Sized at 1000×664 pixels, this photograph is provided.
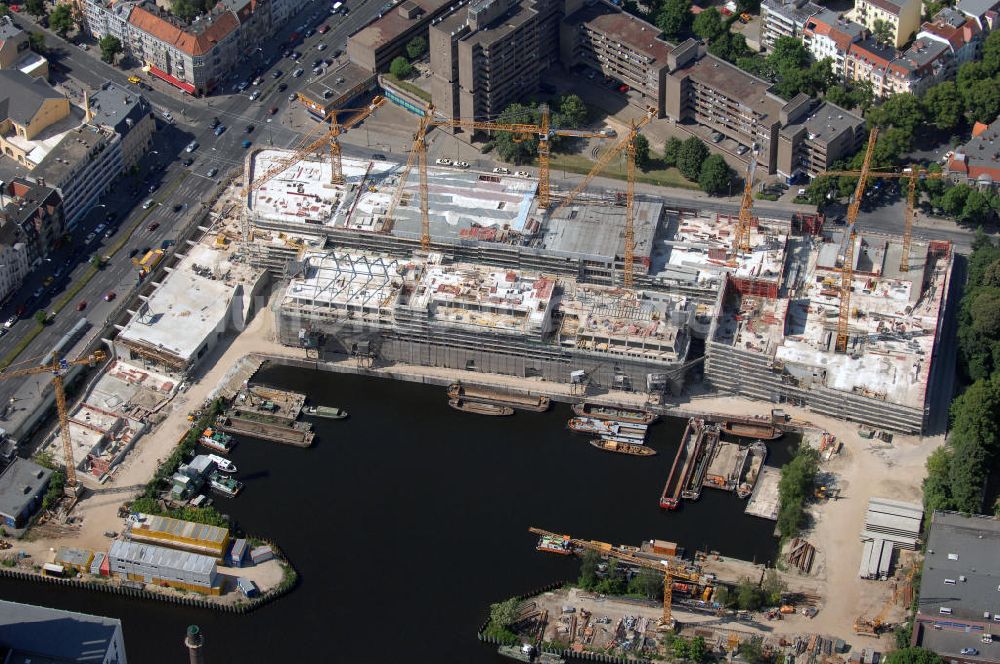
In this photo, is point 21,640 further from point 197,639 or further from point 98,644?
point 197,639

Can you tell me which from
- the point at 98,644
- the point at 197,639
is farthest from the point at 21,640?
the point at 197,639
